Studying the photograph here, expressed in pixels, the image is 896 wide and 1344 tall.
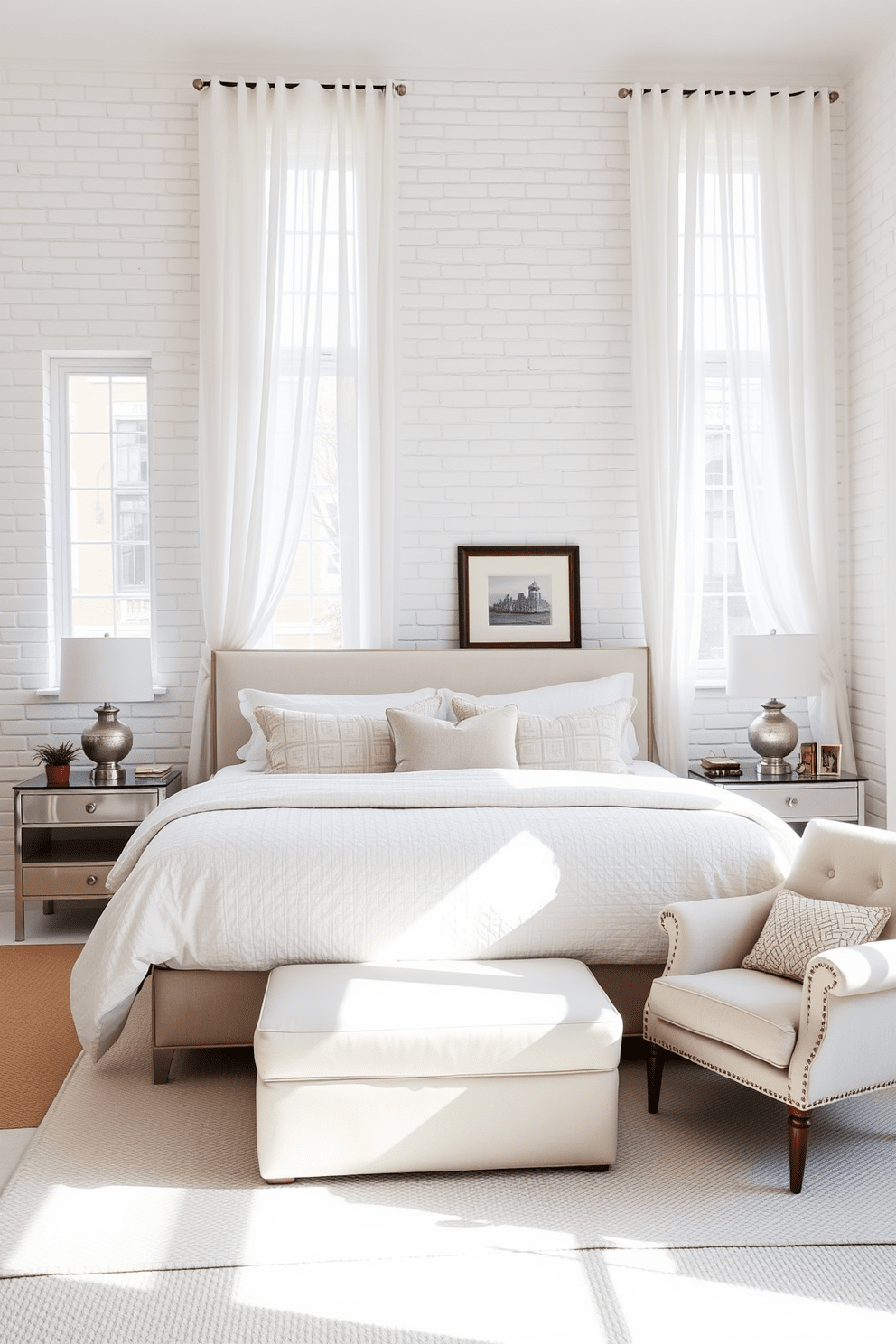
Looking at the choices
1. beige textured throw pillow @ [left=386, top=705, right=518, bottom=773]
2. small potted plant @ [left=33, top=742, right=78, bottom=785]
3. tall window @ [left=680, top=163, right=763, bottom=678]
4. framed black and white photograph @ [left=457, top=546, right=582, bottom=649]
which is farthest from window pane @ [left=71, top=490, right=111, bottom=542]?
tall window @ [left=680, top=163, right=763, bottom=678]

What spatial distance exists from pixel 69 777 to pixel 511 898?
255 cm

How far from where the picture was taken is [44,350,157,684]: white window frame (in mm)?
5375

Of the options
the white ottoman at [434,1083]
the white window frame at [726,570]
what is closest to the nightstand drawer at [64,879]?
the white ottoman at [434,1083]

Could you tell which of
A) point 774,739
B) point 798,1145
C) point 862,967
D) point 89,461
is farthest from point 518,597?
point 798,1145

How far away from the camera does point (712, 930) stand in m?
3.07

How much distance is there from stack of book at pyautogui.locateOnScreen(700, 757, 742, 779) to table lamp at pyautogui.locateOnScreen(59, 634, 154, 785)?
249 centimetres

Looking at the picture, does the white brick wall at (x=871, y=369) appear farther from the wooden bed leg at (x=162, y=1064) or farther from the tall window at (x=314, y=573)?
the wooden bed leg at (x=162, y=1064)

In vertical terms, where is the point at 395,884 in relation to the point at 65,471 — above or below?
below

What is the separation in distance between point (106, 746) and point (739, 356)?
11.4 feet

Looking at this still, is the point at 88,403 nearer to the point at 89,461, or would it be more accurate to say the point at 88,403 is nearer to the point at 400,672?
the point at 89,461

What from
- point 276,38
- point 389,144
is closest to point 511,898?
point 389,144

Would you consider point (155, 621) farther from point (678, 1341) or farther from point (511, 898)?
point (678, 1341)

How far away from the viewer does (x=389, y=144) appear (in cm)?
525

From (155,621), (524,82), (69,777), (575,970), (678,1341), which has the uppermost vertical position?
(524,82)
